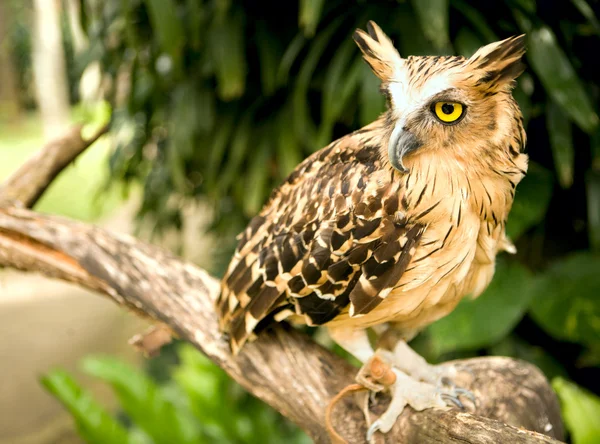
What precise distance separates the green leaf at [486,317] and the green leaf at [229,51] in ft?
3.67

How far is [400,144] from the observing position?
3.11ft

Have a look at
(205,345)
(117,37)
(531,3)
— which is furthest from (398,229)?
(117,37)

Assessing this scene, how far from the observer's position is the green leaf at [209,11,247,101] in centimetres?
209

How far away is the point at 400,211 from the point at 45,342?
3.95 metres

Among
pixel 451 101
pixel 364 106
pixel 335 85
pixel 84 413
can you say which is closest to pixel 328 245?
pixel 451 101

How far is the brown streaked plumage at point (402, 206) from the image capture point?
944mm

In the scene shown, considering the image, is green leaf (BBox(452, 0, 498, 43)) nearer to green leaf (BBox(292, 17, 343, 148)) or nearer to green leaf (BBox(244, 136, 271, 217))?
green leaf (BBox(292, 17, 343, 148))

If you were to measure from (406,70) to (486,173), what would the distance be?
0.24 meters

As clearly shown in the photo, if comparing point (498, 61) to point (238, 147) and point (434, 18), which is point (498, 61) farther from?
point (238, 147)

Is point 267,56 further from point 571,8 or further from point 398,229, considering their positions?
point 398,229

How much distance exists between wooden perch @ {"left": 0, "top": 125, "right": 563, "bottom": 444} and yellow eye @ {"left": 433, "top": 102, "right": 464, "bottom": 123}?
577 millimetres

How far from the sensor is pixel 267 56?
2.17 metres

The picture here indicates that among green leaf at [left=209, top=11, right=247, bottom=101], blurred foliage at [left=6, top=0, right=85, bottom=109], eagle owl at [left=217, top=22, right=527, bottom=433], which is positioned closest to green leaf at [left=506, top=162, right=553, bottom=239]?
eagle owl at [left=217, top=22, right=527, bottom=433]

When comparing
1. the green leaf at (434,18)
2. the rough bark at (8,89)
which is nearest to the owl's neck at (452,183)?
the green leaf at (434,18)
